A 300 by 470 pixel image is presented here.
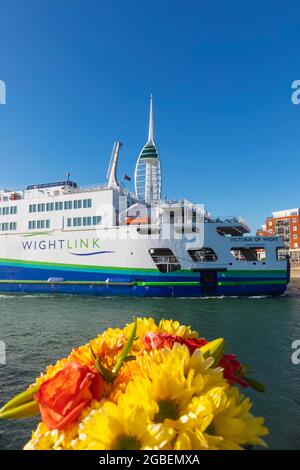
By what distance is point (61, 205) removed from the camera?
29.0m

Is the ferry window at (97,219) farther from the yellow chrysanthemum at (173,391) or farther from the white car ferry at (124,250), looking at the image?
the yellow chrysanthemum at (173,391)

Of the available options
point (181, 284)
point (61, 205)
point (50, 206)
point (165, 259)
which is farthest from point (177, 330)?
point (50, 206)

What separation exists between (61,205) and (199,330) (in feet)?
69.9

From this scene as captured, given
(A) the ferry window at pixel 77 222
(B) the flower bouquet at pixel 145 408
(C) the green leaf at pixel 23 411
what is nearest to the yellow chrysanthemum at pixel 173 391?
(B) the flower bouquet at pixel 145 408

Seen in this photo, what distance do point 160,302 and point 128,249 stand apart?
582 cm

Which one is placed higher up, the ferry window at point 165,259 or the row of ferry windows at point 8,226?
the row of ferry windows at point 8,226

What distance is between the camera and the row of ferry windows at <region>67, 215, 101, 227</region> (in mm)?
27309

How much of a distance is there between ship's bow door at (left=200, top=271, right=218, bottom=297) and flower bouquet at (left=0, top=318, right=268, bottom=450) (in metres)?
23.8

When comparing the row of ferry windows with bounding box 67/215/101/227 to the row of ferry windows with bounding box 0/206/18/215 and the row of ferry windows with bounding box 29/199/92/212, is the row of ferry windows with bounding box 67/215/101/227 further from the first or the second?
the row of ferry windows with bounding box 0/206/18/215

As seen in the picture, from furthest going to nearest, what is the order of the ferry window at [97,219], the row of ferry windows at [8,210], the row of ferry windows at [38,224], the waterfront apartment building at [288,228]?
the waterfront apartment building at [288,228] < the row of ferry windows at [8,210] < the row of ferry windows at [38,224] < the ferry window at [97,219]

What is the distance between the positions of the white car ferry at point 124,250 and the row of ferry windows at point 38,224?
0.03ft

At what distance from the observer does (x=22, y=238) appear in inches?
1143

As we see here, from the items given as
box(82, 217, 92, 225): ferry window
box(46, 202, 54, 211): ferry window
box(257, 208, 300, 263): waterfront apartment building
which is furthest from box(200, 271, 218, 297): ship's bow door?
box(257, 208, 300, 263): waterfront apartment building

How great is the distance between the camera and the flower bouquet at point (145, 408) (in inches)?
34.0
